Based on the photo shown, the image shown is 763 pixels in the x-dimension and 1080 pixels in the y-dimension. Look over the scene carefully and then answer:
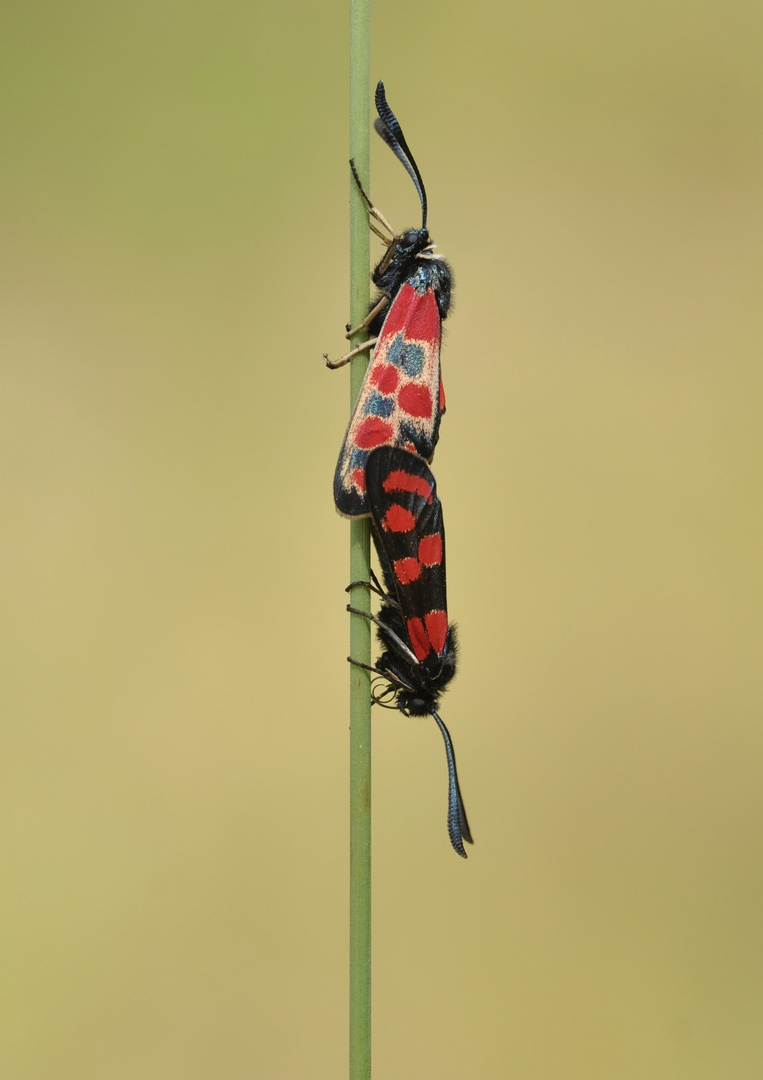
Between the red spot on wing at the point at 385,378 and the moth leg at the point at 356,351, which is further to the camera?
the red spot on wing at the point at 385,378

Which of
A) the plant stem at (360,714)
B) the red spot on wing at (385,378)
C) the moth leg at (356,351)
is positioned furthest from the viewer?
the red spot on wing at (385,378)

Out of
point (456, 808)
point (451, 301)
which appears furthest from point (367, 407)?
point (456, 808)

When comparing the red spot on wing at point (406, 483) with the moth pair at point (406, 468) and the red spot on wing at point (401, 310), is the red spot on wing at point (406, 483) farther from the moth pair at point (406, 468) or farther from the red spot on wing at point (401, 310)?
the red spot on wing at point (401, 310)

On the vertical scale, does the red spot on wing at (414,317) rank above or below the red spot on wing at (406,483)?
above

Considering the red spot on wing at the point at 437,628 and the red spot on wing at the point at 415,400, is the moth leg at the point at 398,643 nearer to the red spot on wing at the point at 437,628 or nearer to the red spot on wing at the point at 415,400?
the red spot on wing at the point at 437,628

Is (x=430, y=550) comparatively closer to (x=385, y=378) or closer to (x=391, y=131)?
(x=385, y=378)

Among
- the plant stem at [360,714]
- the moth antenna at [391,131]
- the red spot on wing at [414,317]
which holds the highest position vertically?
the moth antenna at [391,131]

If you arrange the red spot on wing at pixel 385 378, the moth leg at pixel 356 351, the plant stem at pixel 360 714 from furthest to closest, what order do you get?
the red spot on wing at pixel 385 378
the moth leg at pixel 356 351
the plant stem at pixel 360 714

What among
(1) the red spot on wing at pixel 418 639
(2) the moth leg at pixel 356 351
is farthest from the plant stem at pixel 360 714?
(1) the red spot on wing at pixel 418 639
